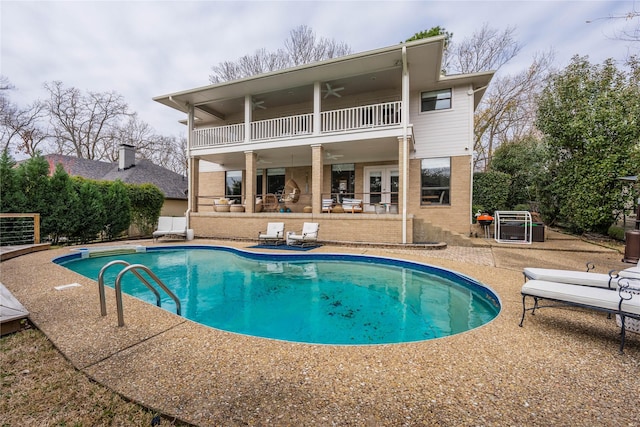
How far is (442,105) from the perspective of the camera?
11.1 m

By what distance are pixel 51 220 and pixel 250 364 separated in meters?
11.4

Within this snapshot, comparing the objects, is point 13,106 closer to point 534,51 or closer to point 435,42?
point 435,42

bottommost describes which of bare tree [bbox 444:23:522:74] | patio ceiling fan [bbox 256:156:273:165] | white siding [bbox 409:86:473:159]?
patio ceiling fan [bbox 256:156:273:165]

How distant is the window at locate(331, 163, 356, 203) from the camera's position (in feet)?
42.5

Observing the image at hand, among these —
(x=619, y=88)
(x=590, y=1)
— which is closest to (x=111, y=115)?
(x=590, y=1)

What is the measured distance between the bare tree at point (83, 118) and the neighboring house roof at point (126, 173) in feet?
15.2

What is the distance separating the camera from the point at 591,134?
9289 millimetres

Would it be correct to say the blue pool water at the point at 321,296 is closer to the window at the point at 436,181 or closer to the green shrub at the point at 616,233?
the window at the point at 436,181

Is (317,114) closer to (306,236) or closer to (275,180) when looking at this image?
→ (306,236)

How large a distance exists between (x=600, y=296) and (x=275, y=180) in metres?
13.3

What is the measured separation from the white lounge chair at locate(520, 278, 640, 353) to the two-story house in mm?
6221

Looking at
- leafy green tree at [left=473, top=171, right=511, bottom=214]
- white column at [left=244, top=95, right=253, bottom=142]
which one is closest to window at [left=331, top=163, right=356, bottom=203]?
white column at [left=244, top=95, right=253, bottom=142]

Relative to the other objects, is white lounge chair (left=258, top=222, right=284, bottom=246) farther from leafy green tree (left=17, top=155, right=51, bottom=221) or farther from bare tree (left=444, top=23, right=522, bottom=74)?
bare tree (left=444, top=23, right=522, bottom=74)

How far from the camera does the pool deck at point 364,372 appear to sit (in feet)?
6.03
